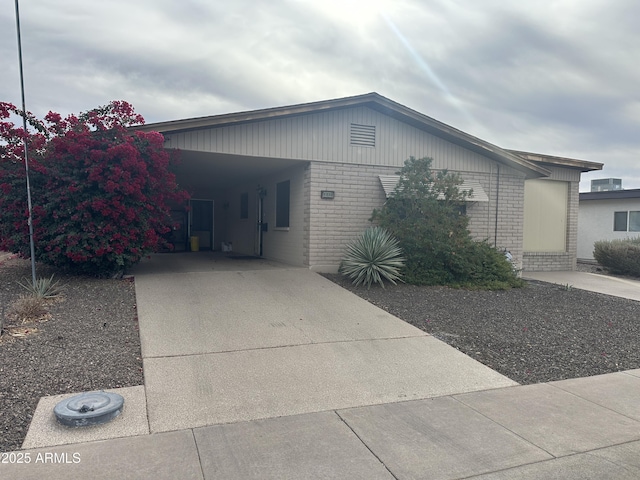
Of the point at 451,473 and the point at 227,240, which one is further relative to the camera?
the point at 227,240

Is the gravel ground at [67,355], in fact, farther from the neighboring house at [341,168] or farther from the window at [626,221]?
the window at [626,221]

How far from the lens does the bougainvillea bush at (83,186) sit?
9.00m

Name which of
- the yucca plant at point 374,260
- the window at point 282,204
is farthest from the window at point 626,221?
the window at point 282,204

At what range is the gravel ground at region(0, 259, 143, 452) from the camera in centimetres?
443

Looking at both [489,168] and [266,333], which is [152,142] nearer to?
[266,333]

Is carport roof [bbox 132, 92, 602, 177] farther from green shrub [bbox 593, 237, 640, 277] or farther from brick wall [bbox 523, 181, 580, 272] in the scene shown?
green shrub [bbox 593, 237, 640, 277]

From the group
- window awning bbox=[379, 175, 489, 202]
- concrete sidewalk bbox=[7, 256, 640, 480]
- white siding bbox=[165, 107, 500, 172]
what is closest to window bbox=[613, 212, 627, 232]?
window awning bbox=[379, 175, 489, 202]

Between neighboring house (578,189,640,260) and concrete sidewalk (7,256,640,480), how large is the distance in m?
16.8

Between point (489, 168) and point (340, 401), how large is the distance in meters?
10.8

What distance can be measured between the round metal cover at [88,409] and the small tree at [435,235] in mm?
7392

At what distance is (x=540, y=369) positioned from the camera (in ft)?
19.6

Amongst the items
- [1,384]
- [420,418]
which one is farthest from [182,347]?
[420,418]

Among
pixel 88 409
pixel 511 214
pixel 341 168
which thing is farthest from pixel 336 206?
pixel 88 409

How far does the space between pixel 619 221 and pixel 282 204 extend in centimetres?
1541
